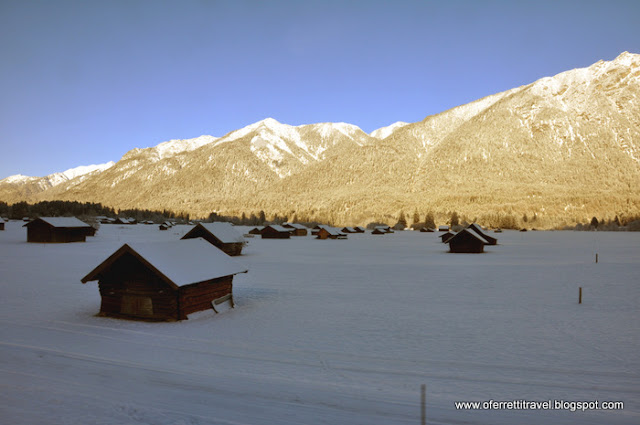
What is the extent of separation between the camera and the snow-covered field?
7195mm

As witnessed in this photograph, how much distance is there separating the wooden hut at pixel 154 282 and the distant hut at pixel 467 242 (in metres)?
39.9

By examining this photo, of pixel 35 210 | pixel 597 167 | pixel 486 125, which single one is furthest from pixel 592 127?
pixel 35 210

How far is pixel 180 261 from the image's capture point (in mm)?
14750

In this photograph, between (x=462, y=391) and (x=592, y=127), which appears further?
(x=592, y=127)

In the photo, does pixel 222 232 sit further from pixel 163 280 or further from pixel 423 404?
pixel 423 404

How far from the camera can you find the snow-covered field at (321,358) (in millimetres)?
7195

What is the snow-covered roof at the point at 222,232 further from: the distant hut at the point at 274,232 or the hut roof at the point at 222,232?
the distant hut at the point at 274,232

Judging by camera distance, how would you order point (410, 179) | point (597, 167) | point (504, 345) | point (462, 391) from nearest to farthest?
point (462, 391)
point (504, 345)
point (597, 167)
point (410, 179)

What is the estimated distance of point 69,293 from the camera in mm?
18625

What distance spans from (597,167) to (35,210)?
8153 inches

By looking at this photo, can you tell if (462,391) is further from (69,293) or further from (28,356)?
(69,293)

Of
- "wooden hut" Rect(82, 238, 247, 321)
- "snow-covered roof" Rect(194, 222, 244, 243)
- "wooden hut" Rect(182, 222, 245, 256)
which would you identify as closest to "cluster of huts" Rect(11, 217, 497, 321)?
"wooden hut" Rect(82, 238, 247, 321)

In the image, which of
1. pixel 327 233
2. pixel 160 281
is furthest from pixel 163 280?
pixel 327 233

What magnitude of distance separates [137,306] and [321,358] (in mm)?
7721
